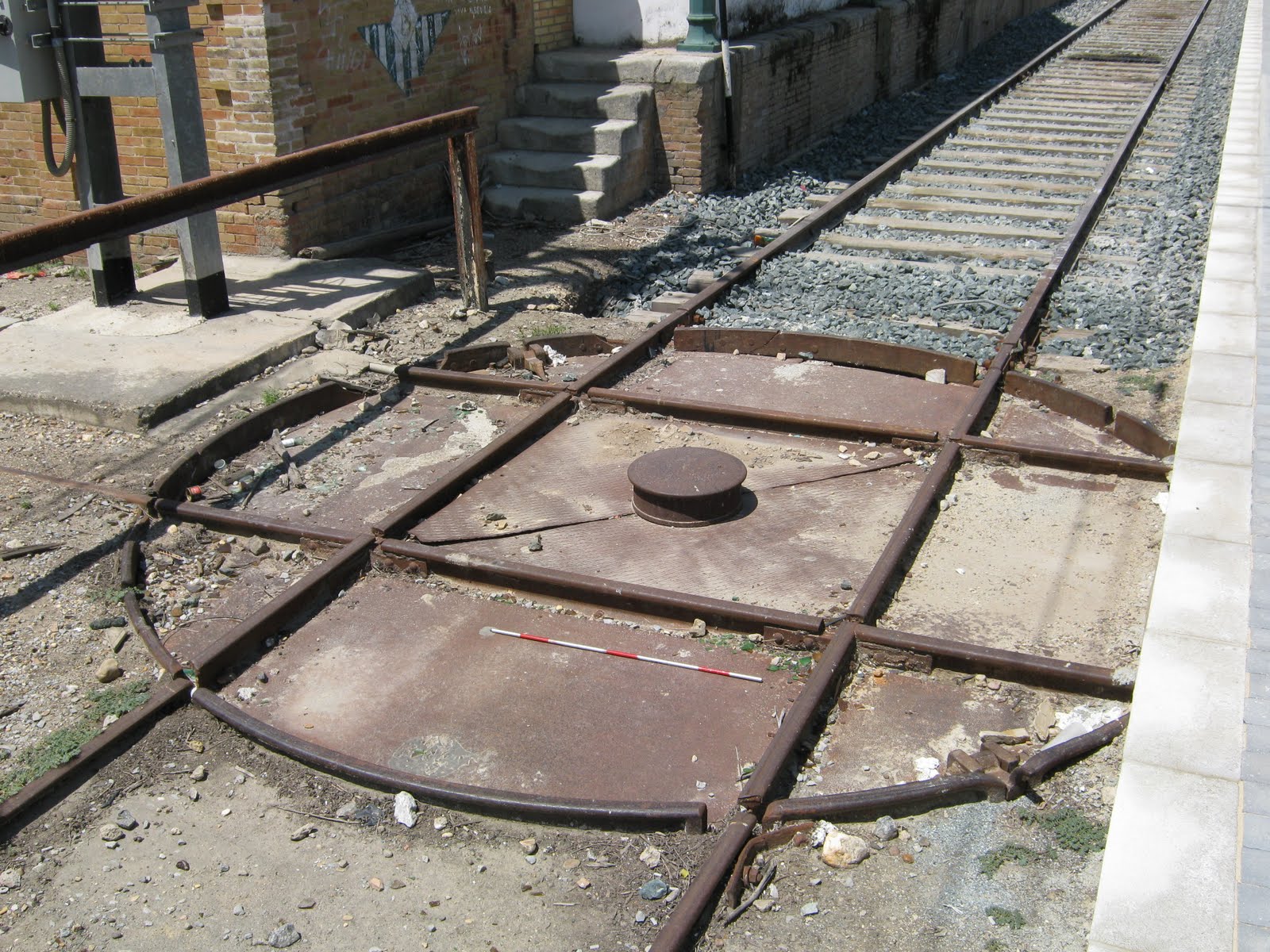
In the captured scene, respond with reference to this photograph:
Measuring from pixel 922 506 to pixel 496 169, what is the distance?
7063mm

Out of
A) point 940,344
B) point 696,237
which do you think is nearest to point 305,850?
point 940,344

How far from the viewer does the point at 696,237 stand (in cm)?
1014

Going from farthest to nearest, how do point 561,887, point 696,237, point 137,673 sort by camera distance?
point 696,237 → point 137,673 → point 561,887

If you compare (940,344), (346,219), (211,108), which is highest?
(211,108)

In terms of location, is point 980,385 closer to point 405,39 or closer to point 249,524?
point 249,524

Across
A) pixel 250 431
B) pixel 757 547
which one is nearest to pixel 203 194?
pixel 250 431

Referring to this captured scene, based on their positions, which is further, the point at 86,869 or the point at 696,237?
the point at 696,237

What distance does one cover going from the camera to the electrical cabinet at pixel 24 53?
6.79 meters

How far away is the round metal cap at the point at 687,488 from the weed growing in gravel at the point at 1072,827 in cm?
213

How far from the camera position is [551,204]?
1059 centimetres

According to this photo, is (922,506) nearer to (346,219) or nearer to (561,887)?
(561,887)

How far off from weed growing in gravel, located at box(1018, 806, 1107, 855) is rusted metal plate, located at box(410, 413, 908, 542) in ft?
8.05

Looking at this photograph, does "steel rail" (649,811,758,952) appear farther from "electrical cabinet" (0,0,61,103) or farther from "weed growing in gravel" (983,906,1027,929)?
"electrical cabinet" (0,0,61,103)

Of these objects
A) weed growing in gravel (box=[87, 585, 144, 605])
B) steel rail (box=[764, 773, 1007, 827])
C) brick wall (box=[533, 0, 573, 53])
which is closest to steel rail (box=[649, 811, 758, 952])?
steel rail (box=[764, 773, 1007, 827])
